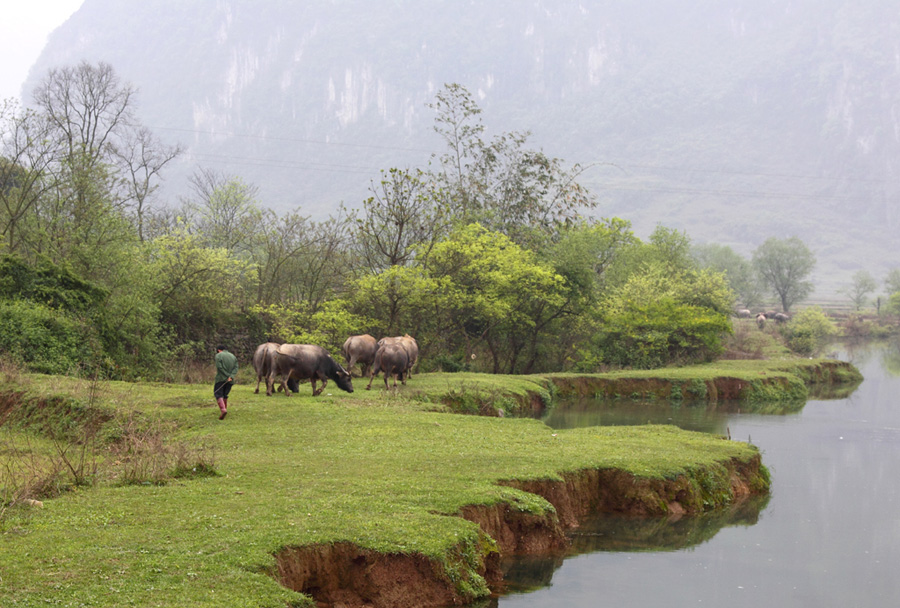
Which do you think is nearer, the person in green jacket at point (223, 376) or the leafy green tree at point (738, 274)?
the person in green jacket at point (223, 376)

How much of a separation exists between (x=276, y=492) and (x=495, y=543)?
11.3ft

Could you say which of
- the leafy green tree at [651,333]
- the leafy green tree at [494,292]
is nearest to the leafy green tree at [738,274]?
the leafy green tree at [651,333]

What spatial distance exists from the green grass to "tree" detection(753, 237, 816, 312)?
10227 cm

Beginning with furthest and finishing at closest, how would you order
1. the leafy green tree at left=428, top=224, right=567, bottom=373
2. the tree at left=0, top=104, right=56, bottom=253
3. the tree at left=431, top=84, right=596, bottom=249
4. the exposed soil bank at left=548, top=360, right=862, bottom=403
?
the tree at left=431, top=84, right=596, bottom=249, the leafy green tree at left=428, top=224, right=567, bottom=373, the exposed soil bank at left=548, top=360, right=862, bottom=403, the tree at left=0, top=104, right=56, bottom=253

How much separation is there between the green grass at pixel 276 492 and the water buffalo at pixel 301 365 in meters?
0.67

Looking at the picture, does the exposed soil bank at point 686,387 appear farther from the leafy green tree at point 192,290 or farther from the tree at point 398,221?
the leafy green tree at point 192,290

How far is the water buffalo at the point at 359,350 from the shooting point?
1111 inches

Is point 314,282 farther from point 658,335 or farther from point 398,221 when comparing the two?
point 658,335

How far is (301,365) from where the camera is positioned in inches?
933

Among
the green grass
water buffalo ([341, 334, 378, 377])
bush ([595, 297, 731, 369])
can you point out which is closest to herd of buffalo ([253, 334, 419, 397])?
the green grass

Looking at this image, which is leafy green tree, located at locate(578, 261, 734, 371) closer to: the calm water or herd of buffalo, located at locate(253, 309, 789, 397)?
herd of buffalo, located at locate(253, 309, 789, 397)

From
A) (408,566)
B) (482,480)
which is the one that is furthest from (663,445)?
(408,566)

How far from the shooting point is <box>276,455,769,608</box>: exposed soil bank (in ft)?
35.1

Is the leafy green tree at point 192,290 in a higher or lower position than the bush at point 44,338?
higher
